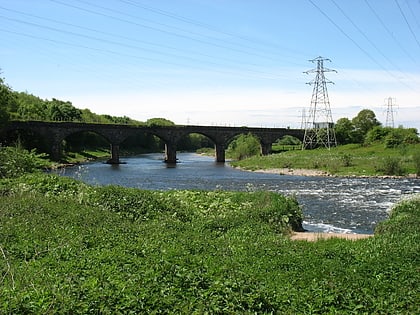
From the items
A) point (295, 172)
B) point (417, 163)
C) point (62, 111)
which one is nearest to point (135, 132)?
point (62, 111)

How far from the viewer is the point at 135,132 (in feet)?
305

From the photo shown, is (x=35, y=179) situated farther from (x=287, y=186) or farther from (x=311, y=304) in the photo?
(x=287, y=186)

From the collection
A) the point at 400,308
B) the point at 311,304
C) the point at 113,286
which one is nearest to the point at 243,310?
the point at 311,304

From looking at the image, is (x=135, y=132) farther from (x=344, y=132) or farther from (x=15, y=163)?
(x=15, y=163)

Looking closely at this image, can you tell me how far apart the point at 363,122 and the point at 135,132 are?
6167 centimetres

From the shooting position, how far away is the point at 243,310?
28.4ft

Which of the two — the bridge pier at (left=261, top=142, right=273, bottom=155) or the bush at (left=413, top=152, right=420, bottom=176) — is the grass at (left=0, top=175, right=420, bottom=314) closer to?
the bush at (left=413, top=152, right=420, bottom=176)

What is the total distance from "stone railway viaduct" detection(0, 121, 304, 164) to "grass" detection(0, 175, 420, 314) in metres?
65.2

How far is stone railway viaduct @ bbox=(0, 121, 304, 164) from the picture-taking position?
265ft

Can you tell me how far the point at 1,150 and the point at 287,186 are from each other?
2922 centimetres

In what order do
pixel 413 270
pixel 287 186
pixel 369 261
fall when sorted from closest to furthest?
pixel 413 270, pixel 369 261, pixel 287 186

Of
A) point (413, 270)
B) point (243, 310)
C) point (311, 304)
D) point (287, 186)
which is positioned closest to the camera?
point (243, 310)

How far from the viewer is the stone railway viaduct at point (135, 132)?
80.8 meters

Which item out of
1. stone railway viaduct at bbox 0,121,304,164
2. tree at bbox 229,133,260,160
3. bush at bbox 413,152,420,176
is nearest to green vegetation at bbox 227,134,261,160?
tree at bbox 229,133,260,160
